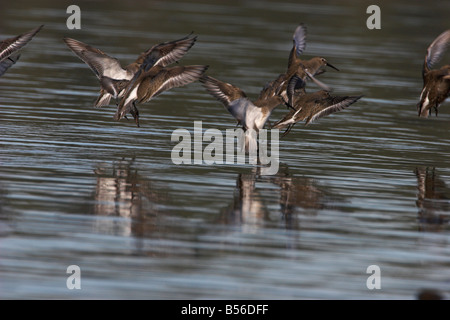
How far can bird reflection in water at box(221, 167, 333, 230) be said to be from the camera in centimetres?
1049

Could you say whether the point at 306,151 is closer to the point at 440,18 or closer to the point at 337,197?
the point at 337,197

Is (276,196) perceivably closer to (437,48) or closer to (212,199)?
(212,199)

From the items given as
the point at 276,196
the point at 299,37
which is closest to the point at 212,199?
the point at 276,196

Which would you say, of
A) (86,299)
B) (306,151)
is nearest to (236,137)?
(306,151)

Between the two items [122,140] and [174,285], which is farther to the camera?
[122,140]

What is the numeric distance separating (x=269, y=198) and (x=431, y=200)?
1.99 metres

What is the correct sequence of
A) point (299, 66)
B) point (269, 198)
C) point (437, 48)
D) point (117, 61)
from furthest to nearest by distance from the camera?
point (437, 48)
point (299, 66)
point (117, 61)
point (269, 198)

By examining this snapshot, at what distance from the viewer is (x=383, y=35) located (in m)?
30.0

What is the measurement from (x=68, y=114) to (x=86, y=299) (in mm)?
8665

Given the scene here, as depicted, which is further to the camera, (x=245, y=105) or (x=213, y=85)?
(x=213, y=85)

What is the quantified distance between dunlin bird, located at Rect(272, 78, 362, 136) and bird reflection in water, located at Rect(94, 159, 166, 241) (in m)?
2.60

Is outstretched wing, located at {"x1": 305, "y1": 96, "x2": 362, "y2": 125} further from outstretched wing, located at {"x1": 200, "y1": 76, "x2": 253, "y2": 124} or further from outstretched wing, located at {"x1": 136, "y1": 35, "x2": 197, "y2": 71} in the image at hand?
outstretched wing, located at {"x1": 136, "y1": 35, "x2": 197, "y2": 71}

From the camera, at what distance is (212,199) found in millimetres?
11219

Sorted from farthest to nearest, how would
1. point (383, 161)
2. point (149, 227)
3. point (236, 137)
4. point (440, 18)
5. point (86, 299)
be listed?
1. point (440, 18)
2. point (236, 137)
3. point (383, 161)
4. point (149, 227)
5. point (86, 299)
